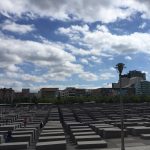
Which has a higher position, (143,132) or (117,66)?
(117,66)

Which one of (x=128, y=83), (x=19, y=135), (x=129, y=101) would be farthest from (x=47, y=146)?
(x=129, y=101)

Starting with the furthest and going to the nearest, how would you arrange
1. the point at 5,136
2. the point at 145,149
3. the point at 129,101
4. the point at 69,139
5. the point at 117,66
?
the point at 129,101 < the point at 69,139 < the point at 5,136 < the point at 145,149 < the point at 117,66

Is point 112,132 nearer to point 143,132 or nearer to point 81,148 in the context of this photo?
point 143,132

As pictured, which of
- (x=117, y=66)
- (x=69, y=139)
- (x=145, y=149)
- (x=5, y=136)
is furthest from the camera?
(x=69, y=139)

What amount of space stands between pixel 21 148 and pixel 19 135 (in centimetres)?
572

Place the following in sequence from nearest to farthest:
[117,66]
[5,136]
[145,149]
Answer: [117,66], [145,149], [5,136]

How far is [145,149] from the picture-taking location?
89.9ft

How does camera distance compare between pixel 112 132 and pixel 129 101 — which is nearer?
pixel 112 132

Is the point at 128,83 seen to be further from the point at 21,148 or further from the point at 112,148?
the point at 21,148

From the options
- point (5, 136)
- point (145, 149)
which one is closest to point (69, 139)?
point (5, 136)

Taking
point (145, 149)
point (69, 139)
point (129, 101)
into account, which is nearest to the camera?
point (145, 149)

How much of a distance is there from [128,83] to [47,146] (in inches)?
356

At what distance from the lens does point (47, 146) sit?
27.7m

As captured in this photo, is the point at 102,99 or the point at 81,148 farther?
the point at 102,99
